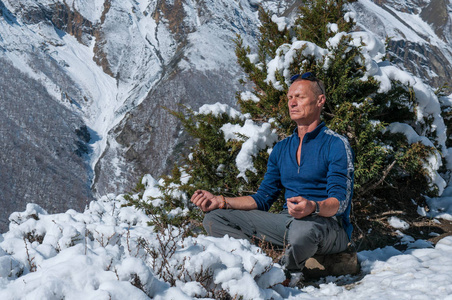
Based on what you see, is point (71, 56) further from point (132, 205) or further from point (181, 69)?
point (132, 205)

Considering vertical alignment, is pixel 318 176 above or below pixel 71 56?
above

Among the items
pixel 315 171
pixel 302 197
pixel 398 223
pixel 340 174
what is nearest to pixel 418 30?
pixel 398 223

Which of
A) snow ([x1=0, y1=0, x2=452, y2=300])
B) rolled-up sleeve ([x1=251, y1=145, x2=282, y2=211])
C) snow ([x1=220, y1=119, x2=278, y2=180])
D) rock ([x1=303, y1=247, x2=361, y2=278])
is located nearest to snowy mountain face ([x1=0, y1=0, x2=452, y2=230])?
snow ([x1=220, y1=119, x2=278, y2=180])

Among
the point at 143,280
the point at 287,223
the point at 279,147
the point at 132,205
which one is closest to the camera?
the point at 143,280

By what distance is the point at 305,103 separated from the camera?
3.11 meters

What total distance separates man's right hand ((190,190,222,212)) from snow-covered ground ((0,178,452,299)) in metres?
0.51

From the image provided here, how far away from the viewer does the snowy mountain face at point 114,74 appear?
74.9 m

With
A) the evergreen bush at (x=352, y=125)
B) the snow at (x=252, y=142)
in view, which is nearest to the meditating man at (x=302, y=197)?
the snow at (x=252, y=142)

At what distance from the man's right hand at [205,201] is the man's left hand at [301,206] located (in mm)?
780

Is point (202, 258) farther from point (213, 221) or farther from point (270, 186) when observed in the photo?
point (270, 186)

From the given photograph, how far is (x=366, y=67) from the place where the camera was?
14.9 ft

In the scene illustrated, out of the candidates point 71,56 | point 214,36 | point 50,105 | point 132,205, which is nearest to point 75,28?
point 71,56

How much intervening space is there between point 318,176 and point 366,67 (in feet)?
7.77

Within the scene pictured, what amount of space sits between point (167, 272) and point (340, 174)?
1542 mm
